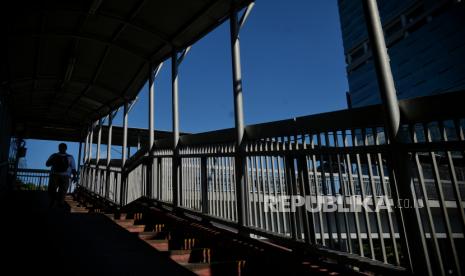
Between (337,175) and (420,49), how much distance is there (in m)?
67.2

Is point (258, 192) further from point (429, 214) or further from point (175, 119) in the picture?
point (175, 119)

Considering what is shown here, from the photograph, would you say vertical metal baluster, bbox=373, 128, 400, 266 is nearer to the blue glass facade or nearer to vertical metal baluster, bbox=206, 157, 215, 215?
vertical metal baluster, bbox=206, 157, 215, 215

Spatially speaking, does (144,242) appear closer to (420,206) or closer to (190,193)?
(190,193)

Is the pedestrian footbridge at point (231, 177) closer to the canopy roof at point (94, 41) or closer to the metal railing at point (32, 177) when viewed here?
the canopy roof at point (94, 41)

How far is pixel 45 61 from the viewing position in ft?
25.9

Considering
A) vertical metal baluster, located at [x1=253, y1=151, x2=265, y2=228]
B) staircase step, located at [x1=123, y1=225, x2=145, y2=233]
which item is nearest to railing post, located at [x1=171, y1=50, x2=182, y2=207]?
staircase step, located at [x1=123, y1=225, x2=145, y2=233]

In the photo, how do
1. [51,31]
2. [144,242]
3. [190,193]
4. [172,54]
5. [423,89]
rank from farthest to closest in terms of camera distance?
[423,89]
[172,54]
[51,31]
[190,193]
[144,242]

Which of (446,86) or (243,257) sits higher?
(446,86)

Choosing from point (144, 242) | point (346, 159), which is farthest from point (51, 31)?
point (346, 159)

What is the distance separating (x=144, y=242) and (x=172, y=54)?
13.4ft

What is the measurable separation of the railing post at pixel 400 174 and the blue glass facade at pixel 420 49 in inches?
2336

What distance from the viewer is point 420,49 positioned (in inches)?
2318

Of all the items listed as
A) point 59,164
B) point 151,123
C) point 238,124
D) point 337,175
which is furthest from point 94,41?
point 337,175

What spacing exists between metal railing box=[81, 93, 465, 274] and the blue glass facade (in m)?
58.9
